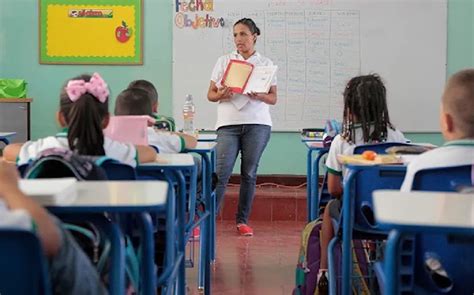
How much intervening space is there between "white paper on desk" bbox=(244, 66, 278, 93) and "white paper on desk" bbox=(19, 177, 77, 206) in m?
3.18

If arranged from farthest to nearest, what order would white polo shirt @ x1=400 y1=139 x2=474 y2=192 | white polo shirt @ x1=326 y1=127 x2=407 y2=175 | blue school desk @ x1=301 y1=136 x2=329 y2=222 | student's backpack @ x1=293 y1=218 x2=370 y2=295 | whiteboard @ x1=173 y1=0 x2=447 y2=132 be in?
whiteboard @ x1=173 y1=0 x2=447 y2=132, blue school desk @ x1=301 y1=136 x2=329 y2=222, student's backpack @ x1=293 y1=218 x2=370 y2=295, white polo shirt @ x1=326 y1=127 x2=407 y2=175, white polo shirt @ x1=400 y1=139 x2=474 y2=192

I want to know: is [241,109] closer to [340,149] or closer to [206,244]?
[206,244]

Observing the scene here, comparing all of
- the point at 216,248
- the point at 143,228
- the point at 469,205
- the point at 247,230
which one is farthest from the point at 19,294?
the point at 247,230

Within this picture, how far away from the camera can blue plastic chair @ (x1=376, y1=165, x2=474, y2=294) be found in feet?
5.45

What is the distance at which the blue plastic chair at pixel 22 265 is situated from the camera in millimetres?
1147

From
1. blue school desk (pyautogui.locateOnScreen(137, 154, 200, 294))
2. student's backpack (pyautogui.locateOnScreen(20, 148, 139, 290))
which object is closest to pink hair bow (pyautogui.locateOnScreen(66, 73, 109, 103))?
blue school desk (pyautogui.locateOnScreen(137, 154, 200, 294))

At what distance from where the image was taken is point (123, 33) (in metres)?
6.24

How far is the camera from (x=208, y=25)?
6.20 meters

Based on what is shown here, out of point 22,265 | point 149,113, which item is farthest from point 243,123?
point 22,265

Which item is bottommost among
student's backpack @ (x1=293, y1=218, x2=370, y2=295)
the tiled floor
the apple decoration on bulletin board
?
the tiled floor

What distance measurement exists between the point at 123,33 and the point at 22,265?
5.23 metres

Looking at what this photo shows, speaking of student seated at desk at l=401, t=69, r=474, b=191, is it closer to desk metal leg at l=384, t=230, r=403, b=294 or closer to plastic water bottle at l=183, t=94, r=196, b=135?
desk metal leg at l=384, t=230, r=403, b=294

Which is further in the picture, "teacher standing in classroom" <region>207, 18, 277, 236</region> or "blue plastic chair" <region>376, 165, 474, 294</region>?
"teacher standing in classroom" <region>207, 18, 277, 236</region>

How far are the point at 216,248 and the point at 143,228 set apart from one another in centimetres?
296
